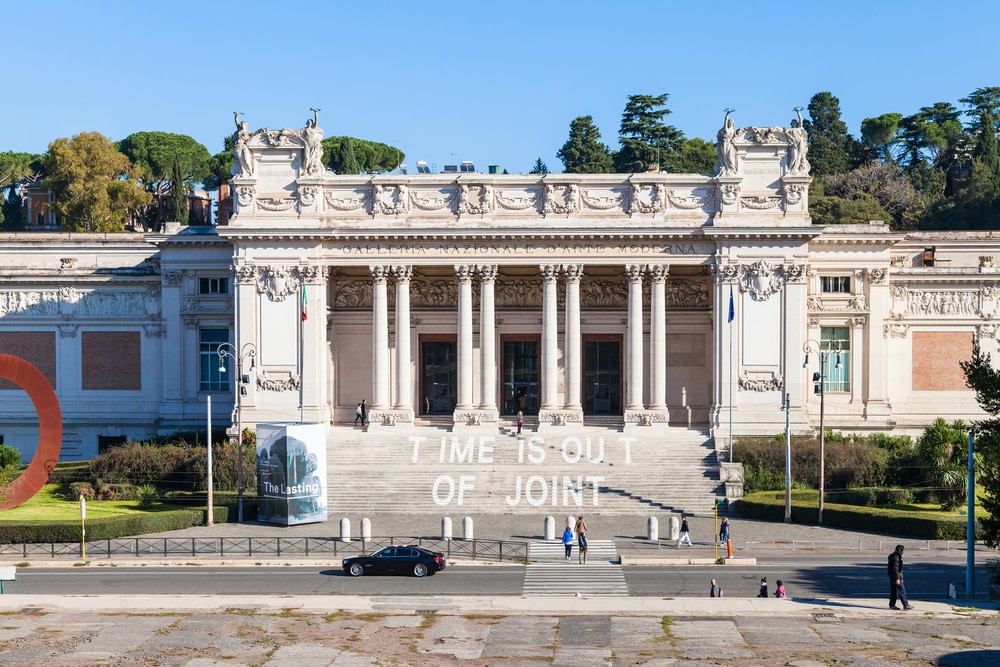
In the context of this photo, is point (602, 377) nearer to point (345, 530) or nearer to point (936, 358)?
point (936, 358)

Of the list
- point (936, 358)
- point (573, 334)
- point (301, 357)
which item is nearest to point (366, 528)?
point (301, 357)

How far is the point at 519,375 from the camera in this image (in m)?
91.0

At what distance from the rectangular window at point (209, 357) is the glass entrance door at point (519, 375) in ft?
61.1

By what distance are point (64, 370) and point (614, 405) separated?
→ 37.5 m

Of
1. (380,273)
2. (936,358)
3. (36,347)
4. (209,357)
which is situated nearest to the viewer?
(380,273)

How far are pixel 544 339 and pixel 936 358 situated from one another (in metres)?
26.7

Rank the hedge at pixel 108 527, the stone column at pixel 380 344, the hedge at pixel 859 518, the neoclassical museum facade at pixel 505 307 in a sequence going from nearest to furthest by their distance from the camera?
the hedge at pixel 108 527 < the hedge at pixel 859 518 < the neoclassical museum facade at pixel 505 307 < the stone column at pixel 380 344

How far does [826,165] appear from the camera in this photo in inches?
5610

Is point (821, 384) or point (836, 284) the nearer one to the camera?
point (821, 384)

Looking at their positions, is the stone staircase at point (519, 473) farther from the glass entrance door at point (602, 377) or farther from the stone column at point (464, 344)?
the glass entrance door at point (602, 377)

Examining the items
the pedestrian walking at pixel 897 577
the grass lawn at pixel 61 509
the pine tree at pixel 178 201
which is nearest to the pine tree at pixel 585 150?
the pine tree at pixel 178 201

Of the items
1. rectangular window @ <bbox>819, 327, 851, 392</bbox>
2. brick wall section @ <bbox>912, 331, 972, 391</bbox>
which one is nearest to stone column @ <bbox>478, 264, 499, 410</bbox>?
rectangular window @ <bbox>819, 327, 851, 392</bbox>

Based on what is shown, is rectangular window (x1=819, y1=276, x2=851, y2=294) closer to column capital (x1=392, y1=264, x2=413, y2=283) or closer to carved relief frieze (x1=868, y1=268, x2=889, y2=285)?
carved relief frieze (x1=868, y1=268, x2=889, y2=285)

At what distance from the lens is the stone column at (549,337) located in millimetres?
83438
